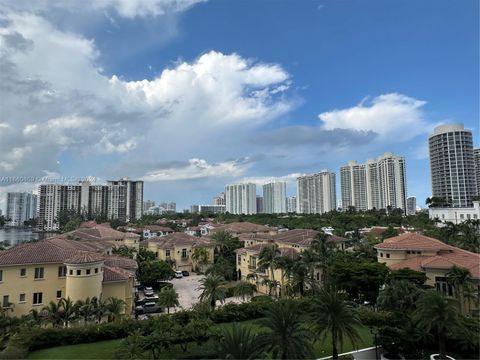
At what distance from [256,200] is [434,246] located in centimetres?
15596

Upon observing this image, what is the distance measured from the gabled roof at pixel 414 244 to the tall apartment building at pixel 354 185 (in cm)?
11352

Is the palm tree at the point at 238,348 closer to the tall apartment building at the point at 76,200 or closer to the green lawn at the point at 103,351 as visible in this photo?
the green lawn at the point at 103,351

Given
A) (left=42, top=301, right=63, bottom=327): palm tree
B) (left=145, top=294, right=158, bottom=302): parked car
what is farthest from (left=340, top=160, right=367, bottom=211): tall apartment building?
(left=42, top=301, right=63, bottom=327): palm tree

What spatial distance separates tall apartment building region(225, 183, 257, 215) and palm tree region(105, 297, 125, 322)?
156 metres

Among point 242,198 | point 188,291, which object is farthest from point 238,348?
point 242,198

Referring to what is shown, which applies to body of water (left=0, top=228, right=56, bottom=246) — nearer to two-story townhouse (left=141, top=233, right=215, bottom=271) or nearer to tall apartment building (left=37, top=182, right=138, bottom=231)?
tall apartment building (left=37, top=182, right=138, bottom=231)

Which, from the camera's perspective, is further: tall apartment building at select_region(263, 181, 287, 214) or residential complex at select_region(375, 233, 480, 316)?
tall apartment building at select_region(263, 181, 287, 214)

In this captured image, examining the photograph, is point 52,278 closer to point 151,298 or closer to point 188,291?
point 151,298

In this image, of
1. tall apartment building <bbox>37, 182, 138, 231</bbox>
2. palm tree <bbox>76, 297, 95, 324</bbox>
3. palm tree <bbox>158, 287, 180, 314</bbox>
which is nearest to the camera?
palm tree <bbox>76, 297, 95, 324</bbox>

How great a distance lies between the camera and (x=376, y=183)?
142m

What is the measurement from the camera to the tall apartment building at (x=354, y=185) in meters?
148

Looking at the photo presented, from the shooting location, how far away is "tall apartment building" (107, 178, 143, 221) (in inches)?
6752

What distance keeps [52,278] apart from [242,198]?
525 feet

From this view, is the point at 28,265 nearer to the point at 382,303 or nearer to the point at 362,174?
the point at 382,303
